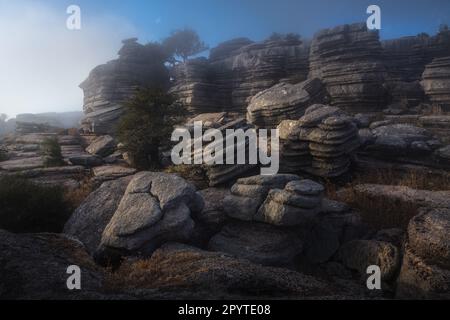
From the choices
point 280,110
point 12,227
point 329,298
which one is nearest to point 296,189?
point 329,298

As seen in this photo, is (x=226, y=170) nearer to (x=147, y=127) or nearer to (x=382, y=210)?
(x=382, y=210)

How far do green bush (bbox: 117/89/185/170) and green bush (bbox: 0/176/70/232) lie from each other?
5.83m

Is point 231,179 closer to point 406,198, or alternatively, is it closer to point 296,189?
point 296,189

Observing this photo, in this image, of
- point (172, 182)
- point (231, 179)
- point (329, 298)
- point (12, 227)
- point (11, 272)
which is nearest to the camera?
point (329, 298)

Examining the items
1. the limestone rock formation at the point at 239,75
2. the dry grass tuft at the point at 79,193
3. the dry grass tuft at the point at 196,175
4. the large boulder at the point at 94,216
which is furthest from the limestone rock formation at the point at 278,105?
the large boulder at the point at 94,216

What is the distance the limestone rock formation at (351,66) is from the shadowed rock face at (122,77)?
18176 mm

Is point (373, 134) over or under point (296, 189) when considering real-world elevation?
over

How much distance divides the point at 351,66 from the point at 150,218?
24.0 meters

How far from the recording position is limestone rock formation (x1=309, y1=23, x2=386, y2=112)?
989 inches

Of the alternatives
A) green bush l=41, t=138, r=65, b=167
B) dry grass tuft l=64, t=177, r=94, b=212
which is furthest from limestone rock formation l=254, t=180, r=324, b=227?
green bush l=41, t=138, r=65, b=167

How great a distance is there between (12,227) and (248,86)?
94.5 feet

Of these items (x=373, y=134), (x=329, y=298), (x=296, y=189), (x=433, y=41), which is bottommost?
(x=329, y=298)

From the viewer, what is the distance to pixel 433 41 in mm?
30469

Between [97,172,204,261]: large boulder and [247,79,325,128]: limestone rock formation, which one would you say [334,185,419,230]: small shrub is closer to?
[97,172,204,261]: large boulder
